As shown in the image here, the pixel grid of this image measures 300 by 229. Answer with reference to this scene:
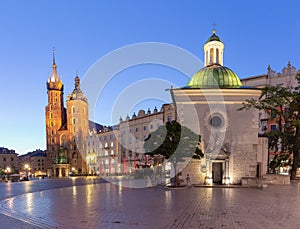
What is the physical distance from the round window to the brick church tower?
6588 centimetres

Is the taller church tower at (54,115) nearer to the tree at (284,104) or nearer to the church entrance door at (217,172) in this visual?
the church entrance door at (217,172)

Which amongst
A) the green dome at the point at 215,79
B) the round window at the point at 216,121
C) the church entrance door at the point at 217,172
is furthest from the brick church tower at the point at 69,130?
the round window at the point at 216,121

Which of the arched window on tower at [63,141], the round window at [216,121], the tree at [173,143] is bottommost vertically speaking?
the arched window on tower at [63,141]

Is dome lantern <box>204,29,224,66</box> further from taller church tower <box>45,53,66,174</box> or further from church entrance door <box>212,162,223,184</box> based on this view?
taller church tower <box>45,53,66,174</box>

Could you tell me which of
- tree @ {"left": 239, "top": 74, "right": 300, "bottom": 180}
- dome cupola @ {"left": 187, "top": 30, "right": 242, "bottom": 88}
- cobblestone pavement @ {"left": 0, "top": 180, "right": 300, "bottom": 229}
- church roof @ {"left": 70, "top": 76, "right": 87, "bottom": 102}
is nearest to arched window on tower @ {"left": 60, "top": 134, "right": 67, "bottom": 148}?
church roof @ {"left": 70, "top": 76, "right": 87, "bottom": 102}

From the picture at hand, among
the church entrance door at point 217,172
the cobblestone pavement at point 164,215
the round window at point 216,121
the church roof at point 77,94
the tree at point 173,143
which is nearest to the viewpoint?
the cobblestone pavement at point 164,215

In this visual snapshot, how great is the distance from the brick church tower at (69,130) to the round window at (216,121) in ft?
216

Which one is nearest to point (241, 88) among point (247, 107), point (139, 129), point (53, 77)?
point (247, 107)

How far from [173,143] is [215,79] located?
1005 centimetres

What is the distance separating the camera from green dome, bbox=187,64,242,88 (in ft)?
92.3

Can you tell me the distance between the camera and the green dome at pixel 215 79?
28.1 m

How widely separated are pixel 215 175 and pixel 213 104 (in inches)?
Answer: 298

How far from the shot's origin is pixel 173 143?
902 inches

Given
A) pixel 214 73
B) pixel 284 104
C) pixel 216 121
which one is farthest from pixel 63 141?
pixel 284 104
